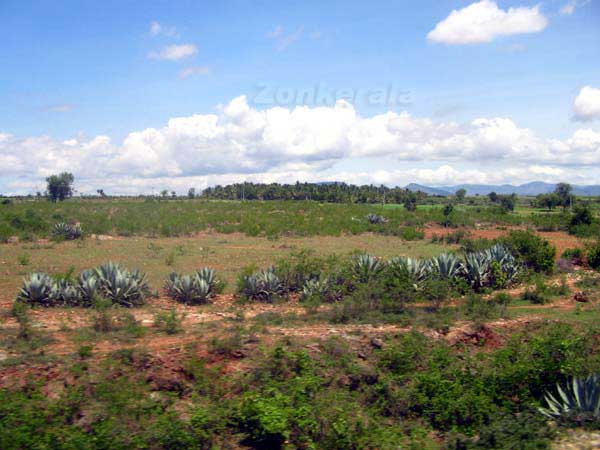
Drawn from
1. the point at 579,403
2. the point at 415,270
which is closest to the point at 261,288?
the point at 415,270

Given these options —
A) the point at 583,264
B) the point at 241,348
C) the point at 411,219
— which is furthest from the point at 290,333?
the point at 411,219

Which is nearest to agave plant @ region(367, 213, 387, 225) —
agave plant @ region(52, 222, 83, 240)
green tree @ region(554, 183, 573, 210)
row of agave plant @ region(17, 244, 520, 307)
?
agave plant @ region(52, 222, 83, 240)

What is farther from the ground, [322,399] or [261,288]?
[261,288]

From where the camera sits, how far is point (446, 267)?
1328 centimetres

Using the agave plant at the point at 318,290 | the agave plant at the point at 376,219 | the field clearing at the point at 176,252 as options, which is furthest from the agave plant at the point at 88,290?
the agave plant at the point at 376,219

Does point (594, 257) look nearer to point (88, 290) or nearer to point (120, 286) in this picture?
point (120, 286)

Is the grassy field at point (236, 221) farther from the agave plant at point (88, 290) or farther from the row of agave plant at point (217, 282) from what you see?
the agave plant at point (88, 290)

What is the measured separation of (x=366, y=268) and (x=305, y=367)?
5.43 metres

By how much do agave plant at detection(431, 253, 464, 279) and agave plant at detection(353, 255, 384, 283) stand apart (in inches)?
59.1

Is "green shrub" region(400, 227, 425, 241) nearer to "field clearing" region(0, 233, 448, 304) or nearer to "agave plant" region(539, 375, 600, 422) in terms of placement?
"field clearing" region(0, 233, 448, 304)

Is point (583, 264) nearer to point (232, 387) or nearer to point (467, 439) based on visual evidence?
point (467, 439)

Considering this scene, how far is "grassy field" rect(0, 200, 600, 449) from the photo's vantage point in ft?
19.8

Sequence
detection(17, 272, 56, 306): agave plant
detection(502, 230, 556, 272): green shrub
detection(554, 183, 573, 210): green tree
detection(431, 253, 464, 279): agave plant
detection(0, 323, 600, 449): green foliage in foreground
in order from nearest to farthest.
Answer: detection(0, 323, 600, 449): green foliage in foreground < detection(17, 272, 56, 306): agave plant < detection(431, 253, 464, 279): agave plant < detection(502, 230, 556, 272): green shrub < detection(554, 183, 573, 210): green tree

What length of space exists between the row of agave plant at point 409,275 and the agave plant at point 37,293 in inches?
169
